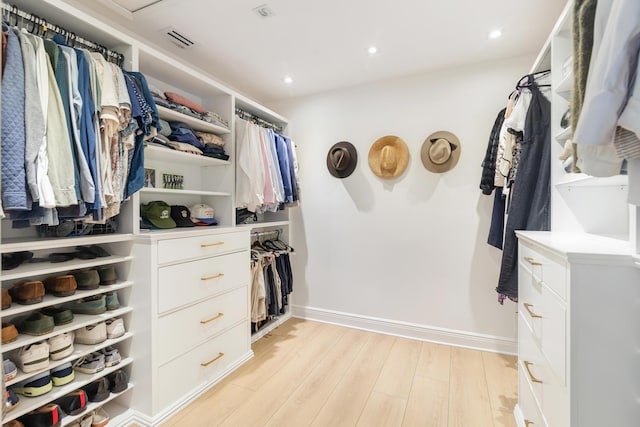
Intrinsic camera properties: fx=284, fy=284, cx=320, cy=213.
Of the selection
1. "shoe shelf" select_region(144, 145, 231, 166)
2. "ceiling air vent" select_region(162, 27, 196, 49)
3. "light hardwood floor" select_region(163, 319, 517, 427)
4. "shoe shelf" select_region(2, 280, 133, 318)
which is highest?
"ceiling air vent" select_region(162, 27, 196, 49)

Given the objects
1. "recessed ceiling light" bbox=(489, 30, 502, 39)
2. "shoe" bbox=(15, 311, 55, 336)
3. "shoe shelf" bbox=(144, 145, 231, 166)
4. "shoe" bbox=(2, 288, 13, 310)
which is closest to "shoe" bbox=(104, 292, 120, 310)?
"shoe" bbox=(15, 311, 55, 336)

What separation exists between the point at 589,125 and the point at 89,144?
67.9 inches

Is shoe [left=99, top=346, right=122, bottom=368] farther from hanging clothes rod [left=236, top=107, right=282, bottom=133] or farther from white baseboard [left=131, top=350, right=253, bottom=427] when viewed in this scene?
hanging clothes rod [left=236, top=107, right=282, bottom=133]

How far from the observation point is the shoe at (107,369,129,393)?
1.45 metres

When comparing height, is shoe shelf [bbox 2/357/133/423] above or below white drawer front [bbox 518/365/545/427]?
above

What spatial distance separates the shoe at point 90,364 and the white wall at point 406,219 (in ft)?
5.91

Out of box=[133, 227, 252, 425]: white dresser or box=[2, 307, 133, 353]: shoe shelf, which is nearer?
box=[2, 307, 133, 353]: shoe shelf

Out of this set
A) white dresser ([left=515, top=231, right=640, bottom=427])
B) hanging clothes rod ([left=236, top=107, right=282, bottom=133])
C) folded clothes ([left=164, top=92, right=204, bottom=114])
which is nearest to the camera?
white dresser ([left=515, top=231, right=640, bottom=427])

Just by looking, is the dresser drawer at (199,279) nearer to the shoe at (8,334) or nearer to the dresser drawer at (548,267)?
the shoe at (8,334)

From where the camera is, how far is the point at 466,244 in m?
2.34

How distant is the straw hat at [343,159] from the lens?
8.77 ft

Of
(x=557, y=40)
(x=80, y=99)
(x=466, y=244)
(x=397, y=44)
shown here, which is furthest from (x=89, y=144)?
(x=466, y=244)

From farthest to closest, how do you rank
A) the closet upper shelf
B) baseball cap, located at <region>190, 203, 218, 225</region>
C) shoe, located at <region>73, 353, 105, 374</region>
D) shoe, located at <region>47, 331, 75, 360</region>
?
baseball cap, located at <region>190, 203, 218, 225</region>, the closet upper shelf, shoe, located at <region>73, 353, 105, 374</region>, shoe, located at <region>47, 331, 75, 360</region>

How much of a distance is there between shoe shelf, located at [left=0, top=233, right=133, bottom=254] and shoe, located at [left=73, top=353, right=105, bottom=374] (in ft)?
1.88
